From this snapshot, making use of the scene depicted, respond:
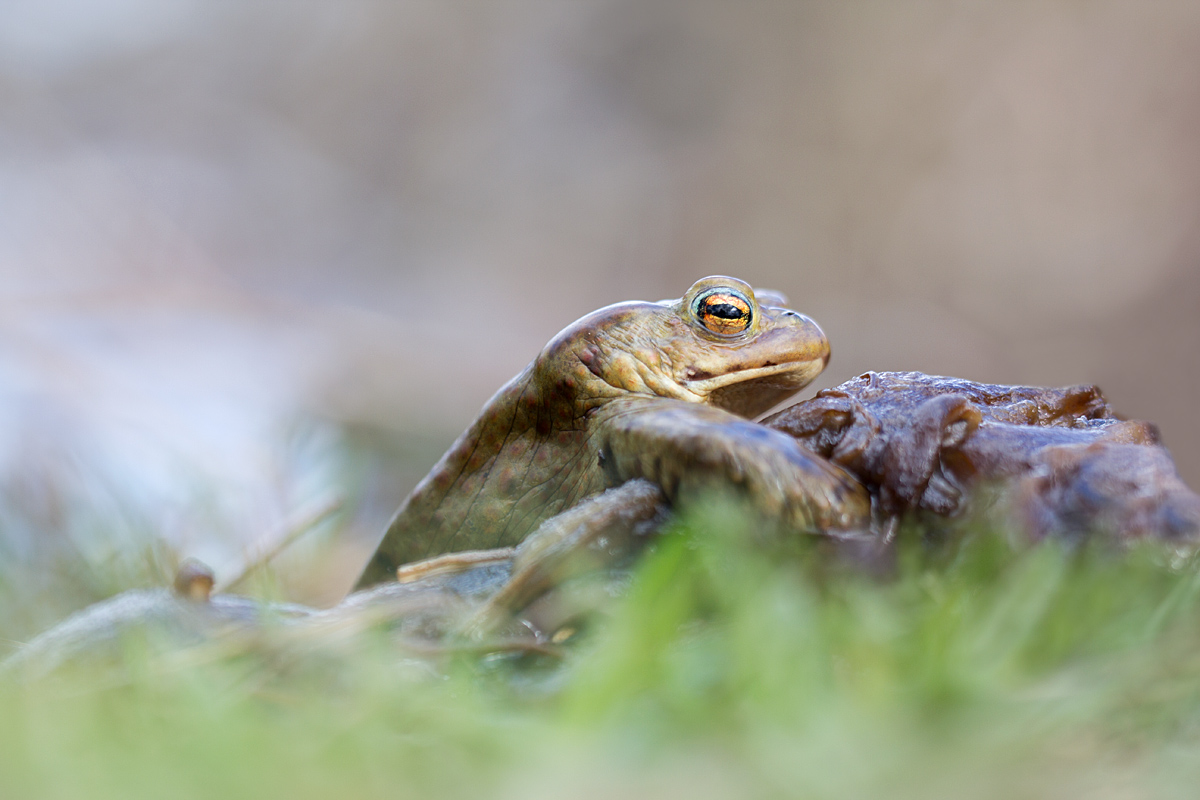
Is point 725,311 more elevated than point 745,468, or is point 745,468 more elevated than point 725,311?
point 725,311

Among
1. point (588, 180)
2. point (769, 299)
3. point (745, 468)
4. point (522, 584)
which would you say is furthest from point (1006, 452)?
point (588, 180)

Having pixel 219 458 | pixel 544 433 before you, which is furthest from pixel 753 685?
pixel 219 458

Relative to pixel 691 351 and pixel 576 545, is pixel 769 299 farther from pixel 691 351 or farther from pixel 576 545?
pixel 576 545

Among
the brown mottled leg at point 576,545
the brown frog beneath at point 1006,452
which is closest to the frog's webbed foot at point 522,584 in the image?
the brown mottled leg at point 576,545

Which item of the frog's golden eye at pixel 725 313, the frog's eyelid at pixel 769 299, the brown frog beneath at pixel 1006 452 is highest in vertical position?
the frog's eyelid at pixel 769 299

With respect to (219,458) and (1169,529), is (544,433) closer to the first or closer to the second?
(1169,529)

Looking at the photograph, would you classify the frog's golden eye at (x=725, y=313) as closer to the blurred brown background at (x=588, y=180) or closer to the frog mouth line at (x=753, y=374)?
the frog mouth line at (x=753, y=374)
